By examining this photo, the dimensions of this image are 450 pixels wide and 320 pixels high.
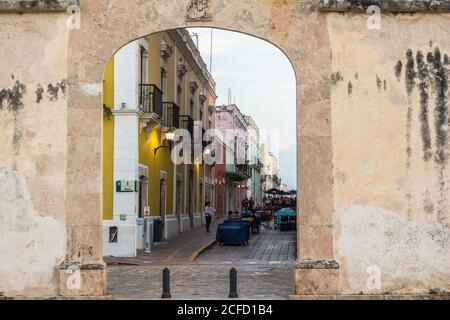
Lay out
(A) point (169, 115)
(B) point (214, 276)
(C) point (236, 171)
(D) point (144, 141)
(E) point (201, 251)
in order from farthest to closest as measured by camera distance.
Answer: (C) point (236, 171), (A) point (169, 115), (D) point (144, 141), (E) point (201, 251), (B) point (214, 276)

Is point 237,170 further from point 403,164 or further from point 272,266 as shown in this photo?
point 403,164

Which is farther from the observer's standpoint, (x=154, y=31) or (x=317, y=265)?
(x=154, y=31)

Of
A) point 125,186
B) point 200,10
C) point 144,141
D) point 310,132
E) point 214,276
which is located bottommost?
point 214,276

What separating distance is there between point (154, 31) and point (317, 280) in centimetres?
447

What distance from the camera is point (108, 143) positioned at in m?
18.9

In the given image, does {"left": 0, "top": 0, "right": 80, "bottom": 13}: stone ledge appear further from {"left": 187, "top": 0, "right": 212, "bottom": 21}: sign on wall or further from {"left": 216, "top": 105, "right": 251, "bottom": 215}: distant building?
{"left": 216, "top": 105, "right": 251, "bottom": 215}: distant building

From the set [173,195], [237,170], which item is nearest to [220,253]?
[173,195]

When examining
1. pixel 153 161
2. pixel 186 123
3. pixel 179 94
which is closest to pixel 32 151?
pixel 153 161

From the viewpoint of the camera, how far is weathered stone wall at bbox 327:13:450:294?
10.2 m

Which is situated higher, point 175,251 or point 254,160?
point 254,160

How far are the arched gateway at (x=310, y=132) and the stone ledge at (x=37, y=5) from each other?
20 mm

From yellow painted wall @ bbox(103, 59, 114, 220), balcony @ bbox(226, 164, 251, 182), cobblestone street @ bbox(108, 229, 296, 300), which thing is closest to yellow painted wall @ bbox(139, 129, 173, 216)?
yellow painted wall @ bbox(103, 59, 114, 220)

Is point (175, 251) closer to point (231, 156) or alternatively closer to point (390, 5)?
point (390, 5)

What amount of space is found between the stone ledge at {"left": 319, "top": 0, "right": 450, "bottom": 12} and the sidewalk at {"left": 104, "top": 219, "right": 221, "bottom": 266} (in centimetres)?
863
